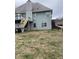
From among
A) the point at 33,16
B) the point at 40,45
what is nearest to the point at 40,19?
the point at 33,16

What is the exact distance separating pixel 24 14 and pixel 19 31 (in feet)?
0.45

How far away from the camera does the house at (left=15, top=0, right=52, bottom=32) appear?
1.31m

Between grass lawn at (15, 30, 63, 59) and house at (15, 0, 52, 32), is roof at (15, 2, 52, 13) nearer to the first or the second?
house at (15, 0, 52, 32)

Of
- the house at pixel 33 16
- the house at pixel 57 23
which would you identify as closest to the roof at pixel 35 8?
the house at pixel 33 16

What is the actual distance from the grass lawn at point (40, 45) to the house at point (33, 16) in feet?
0.18

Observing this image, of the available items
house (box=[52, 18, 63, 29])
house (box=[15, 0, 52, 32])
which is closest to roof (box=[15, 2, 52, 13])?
house (box=[15, 0, 52, 32])

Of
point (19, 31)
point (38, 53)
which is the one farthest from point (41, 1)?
point (38, 53)

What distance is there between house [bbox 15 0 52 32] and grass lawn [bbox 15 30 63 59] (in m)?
0.05

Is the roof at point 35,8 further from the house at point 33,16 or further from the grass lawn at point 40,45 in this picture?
the grass lawn at point 40,45

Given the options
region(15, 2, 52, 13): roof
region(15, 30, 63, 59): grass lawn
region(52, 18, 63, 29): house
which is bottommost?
region(15, 30, 63, 59): grass lawn

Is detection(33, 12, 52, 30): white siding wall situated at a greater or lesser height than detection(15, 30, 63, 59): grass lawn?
greater

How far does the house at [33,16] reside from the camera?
131cm
